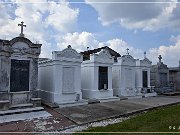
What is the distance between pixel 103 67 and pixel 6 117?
828 cm

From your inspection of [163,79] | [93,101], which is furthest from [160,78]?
[93,101]

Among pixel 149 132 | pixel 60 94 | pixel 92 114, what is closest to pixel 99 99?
pixel 60 94

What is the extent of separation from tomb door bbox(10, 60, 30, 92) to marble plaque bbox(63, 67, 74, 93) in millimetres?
2684

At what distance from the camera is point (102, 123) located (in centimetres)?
902

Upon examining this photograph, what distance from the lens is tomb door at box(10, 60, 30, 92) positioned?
10.8m

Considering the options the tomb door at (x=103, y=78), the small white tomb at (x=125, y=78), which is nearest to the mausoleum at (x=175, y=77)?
the small white tomb at (x=125, y=78)

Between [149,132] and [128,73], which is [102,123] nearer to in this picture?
[149,132]

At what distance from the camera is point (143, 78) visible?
19.6 m

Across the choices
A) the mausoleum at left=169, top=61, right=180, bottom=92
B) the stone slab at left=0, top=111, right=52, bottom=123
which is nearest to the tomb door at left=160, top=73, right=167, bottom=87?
the mausoleum at left=169, top=61, right=180, bottom=92

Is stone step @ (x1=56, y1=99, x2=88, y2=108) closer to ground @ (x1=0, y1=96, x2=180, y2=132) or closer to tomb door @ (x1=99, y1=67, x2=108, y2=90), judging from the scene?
ground @ (x1=0, y1=96, x2=180, y2=132)

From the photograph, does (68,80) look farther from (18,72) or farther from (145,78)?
(145,78)

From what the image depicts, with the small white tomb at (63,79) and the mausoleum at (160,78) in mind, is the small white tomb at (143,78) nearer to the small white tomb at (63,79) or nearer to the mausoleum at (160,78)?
the mausoleum at (160,78)

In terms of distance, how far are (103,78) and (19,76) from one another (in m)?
6.74

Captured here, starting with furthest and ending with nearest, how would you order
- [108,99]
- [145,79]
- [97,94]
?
[145,79] < [108,99] < [97,94]
